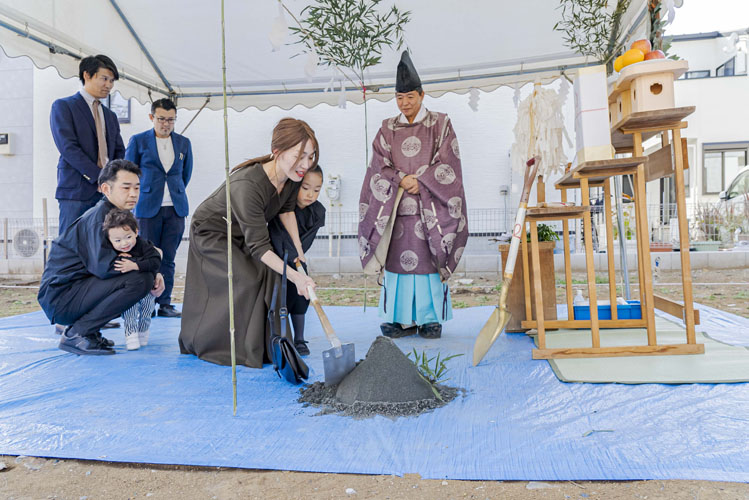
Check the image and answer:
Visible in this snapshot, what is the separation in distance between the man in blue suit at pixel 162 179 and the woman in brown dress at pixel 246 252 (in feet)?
4.74

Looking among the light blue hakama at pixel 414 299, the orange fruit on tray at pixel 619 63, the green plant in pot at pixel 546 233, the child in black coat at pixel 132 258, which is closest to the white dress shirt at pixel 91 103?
the child in black coat at pixel 132 258

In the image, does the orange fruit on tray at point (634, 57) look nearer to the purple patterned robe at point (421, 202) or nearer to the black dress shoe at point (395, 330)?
the purple patterned robe at point (421, 202)

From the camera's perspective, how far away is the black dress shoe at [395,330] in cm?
342

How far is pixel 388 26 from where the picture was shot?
3.69 meters

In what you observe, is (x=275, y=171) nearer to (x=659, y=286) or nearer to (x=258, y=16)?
(x=258, y=16)

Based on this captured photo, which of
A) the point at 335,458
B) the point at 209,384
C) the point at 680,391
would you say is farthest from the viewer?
the point at 209,384

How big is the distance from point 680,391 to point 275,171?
1.97 metres

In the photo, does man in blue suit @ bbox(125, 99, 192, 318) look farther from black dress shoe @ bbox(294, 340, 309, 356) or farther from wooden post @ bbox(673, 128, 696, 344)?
wooden post @ bbox(673, 128, 696, 344)

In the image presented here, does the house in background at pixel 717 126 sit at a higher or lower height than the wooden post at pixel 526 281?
higher

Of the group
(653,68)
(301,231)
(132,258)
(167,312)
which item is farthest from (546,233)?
(167,312)

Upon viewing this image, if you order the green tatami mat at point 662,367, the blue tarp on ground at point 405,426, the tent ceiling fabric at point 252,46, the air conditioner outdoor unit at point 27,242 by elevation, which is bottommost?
the blue tarp on ground at point 405,426

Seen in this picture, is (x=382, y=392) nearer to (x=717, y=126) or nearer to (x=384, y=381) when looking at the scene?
(x=384, y=381)

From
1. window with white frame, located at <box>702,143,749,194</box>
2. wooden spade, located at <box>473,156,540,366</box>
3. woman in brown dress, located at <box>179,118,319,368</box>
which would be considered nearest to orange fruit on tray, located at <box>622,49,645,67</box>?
wooden spade, located at <box>473,156,540,366</box>

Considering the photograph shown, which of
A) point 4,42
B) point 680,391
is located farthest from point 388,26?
point 680,391
